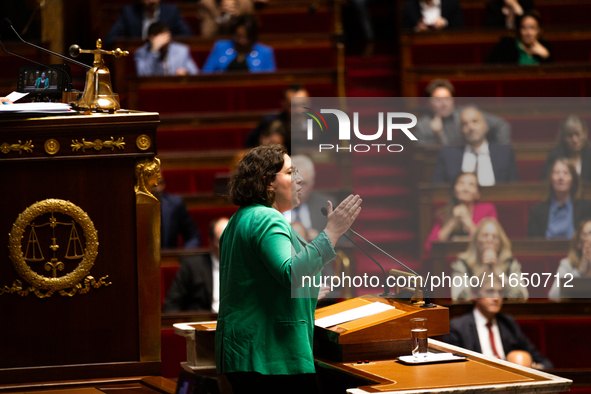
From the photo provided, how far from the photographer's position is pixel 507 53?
514cm

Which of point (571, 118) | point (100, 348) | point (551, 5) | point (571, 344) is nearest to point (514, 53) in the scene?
point (551, 5)

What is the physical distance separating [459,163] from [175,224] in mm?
2395

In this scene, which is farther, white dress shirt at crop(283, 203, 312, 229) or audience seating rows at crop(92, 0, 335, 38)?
audience seating rows at crop(92, 0, 335, 38)

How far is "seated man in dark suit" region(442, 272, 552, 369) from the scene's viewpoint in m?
3.00

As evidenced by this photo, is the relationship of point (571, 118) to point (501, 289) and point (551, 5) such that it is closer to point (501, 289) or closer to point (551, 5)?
point (501, 289)

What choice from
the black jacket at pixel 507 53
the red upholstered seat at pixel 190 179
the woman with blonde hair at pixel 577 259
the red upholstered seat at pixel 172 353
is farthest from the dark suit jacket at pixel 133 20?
the woman with blonde hair at pixel 577 259

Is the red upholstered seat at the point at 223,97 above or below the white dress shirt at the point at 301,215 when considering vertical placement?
above

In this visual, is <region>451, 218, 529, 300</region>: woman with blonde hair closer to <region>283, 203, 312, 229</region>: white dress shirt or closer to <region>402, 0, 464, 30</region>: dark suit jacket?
<region>283, 203, 312, 229</region>: white dress shirt

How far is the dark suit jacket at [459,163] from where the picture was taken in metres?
1.74

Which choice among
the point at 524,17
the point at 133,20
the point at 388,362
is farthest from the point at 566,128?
the point at 133,20

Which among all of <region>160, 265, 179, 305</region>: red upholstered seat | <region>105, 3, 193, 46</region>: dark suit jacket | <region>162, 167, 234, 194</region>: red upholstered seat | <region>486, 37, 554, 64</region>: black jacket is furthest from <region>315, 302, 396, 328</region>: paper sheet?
<region>105, 3, 193, 46</region>: dark suit jacket

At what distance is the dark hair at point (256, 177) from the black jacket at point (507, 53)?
3509 millimetres

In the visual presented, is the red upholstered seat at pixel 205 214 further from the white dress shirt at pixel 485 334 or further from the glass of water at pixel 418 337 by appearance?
the glass of water at pixel 418 337

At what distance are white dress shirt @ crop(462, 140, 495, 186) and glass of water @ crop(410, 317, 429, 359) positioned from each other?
1.25 ft
